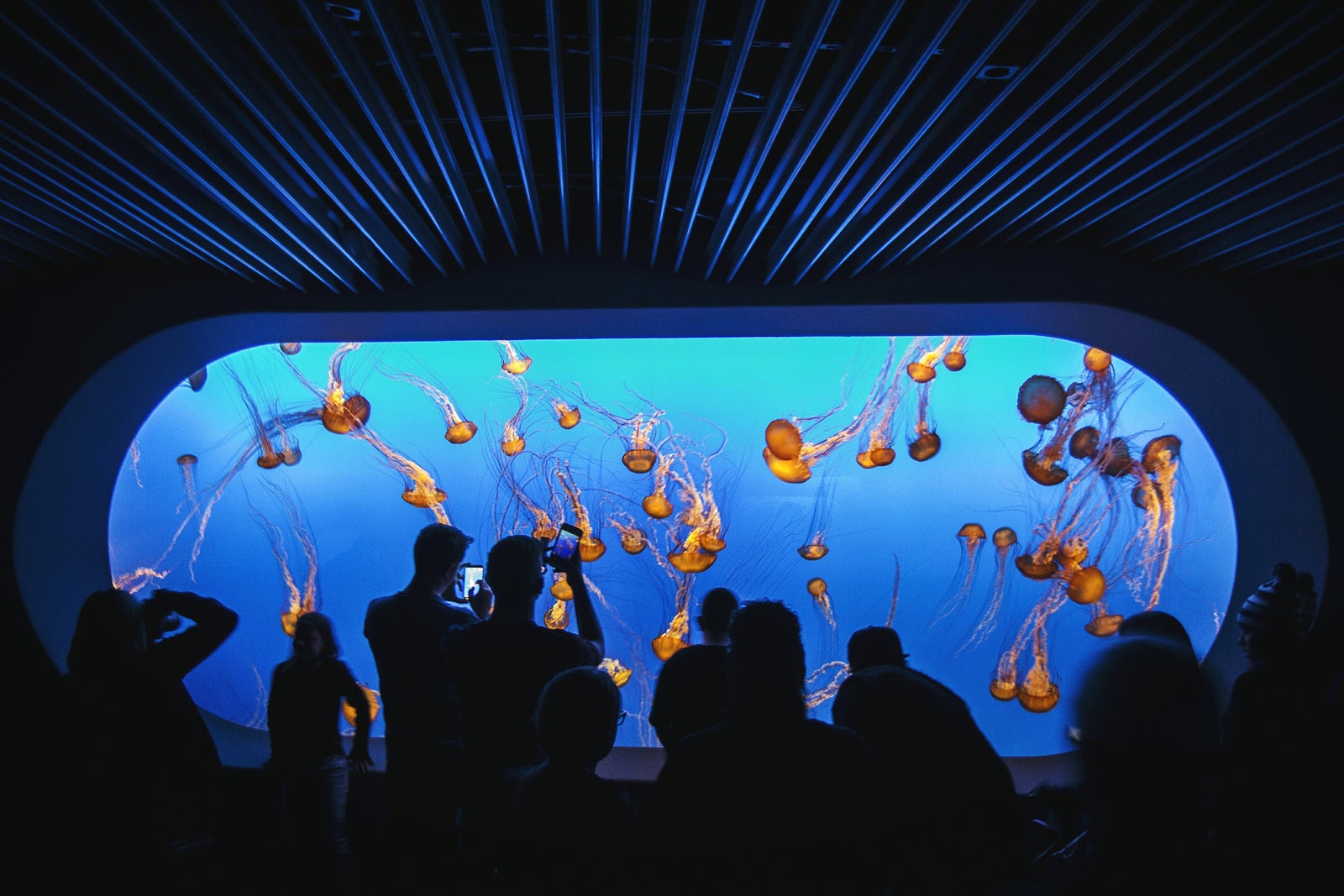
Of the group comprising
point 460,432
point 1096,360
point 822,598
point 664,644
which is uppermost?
point 1096,360

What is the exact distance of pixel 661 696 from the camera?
2.32 m

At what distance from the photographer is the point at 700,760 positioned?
1465 mm

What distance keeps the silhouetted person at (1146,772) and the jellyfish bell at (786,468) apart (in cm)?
491

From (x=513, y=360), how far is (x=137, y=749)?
15.7ft

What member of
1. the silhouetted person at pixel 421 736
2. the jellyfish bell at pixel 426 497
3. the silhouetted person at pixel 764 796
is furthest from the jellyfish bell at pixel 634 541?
the silhouetted person at pixel 764 796

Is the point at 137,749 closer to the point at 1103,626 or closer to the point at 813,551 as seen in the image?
the point at 813,551

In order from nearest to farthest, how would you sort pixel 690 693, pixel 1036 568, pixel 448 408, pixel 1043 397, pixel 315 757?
pixel 690 693 < pixel 315 757 < pixel 1043 397 < pixel 1036 568 < pixel 448 408

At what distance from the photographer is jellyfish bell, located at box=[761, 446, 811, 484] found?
20.9ft

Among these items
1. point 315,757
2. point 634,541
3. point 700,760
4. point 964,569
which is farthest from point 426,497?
point 700,760

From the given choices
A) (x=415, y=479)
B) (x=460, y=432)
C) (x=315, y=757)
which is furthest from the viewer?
(x=415, y=479)

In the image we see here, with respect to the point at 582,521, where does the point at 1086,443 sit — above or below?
above

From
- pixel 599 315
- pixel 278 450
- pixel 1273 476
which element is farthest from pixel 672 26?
pixel 278 450

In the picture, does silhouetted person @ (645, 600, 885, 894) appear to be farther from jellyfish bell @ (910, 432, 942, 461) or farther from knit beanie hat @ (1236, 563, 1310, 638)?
jellyfish bell @ (910, 432, 942, 461)

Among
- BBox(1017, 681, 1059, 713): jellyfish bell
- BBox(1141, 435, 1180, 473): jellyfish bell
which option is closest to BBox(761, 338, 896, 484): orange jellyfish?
BBox(1141, 435, 1180, 473): jellyfish bell
